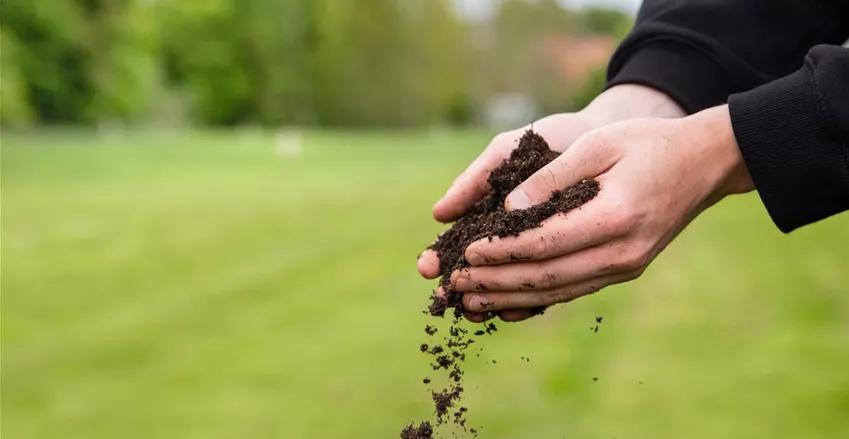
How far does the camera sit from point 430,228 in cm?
920

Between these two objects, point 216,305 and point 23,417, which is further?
point 216,305

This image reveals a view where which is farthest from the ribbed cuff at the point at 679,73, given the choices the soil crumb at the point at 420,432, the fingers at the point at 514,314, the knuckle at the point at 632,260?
the soil crumb at the point at 420,432

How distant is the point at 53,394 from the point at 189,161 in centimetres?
1463

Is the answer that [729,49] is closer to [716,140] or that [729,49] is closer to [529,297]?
[716,140]

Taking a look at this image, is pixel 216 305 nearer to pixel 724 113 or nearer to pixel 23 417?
pixel 23 417

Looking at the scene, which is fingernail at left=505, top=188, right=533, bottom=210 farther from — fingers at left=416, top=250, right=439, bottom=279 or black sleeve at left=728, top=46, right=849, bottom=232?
black sleeve at left=728, top=46, right=849, bottom=232

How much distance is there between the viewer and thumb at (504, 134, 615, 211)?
178 cm

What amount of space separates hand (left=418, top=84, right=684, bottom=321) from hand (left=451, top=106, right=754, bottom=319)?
0.31 m

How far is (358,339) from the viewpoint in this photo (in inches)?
201

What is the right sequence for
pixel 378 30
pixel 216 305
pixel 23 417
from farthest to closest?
pixel 378 30
pixel 216 305
pixel 23 417

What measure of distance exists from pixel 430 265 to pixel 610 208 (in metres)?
0.54

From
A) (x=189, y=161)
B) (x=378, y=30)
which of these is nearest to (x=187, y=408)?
(x=189, y=161)

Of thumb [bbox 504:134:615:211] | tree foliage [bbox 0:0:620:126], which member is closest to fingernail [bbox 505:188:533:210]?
thumb [bbox 504:134:615:211]

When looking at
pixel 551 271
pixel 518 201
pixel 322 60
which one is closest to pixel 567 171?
pixel 518 201
